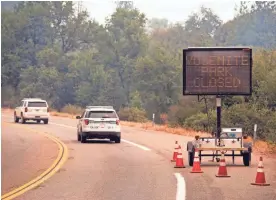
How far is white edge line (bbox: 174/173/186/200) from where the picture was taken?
14.1m

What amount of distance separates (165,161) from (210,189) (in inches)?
305

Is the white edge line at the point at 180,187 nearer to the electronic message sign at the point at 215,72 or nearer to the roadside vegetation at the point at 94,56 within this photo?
the electronic message sign at the point at 215,72

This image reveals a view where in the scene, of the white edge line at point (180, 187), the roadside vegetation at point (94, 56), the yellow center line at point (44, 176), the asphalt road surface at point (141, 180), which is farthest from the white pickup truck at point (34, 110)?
the white edge line at point (180, 187)

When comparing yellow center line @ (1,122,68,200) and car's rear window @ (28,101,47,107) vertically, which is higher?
car's rear window @ (28,101,47,107)

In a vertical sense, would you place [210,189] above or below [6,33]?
below

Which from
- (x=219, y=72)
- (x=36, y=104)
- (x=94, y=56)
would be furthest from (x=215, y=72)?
(x=94, y=56)

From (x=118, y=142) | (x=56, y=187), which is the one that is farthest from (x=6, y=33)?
(x=56, y=187)

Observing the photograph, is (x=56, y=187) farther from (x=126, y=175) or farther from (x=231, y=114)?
(x=231, y=114)

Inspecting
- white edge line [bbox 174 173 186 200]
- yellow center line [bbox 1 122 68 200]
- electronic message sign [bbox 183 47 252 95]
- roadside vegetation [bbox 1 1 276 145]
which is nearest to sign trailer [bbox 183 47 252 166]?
electronic message sign [bbox 183 47 252 95]

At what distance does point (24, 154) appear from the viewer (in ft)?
86.9

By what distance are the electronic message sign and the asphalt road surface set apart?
2.31 metres

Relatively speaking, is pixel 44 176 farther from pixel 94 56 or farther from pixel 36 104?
pixel 94 56

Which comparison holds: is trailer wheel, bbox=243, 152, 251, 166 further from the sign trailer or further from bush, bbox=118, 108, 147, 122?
bush, bbox=118, 108, 147, 122

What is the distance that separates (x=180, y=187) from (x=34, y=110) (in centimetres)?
3471
